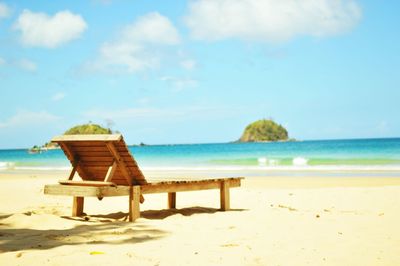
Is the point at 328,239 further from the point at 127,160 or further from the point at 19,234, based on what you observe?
the point at 19,234

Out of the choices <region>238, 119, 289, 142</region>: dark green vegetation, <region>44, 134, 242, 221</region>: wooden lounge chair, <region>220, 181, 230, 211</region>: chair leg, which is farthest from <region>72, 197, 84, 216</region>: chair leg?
<region>238, 119, 289, 142</region>: dark green vegetation

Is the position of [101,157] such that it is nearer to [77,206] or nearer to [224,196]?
[77,206]

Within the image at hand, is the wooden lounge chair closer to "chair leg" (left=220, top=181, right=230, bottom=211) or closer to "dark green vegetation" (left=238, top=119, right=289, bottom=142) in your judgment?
"chair leg" (left=220, top=181, right=230, bottom=211)

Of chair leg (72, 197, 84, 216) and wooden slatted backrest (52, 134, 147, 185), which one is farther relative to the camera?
chair leg (72, 197, 84, 216)

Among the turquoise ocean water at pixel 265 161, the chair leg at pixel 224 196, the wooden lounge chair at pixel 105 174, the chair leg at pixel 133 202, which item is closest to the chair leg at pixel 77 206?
the wooden lounge chair at pixel 105 174

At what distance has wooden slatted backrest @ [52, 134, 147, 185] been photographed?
6520mm

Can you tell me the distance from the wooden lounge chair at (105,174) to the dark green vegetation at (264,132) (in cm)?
16025

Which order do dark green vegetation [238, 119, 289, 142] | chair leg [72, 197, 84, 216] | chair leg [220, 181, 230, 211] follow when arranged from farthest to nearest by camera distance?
dark green vegetation [238, 119, 289, 142] < chair leg [220, 181, 230, 211] < chair leg [72, 197, 84, 216]

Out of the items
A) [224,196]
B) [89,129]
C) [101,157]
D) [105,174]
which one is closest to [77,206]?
[105,174]

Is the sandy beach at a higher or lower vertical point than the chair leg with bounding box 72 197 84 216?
lower

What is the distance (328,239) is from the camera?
5.34 m

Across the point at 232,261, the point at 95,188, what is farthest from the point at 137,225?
the point at 232,261

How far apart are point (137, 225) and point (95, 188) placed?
0.77 metres

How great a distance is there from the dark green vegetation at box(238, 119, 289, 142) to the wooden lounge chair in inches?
6309
